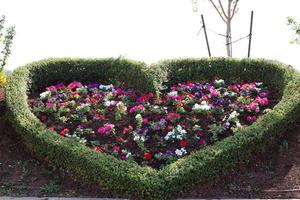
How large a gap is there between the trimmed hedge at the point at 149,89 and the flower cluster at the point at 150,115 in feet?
0.67

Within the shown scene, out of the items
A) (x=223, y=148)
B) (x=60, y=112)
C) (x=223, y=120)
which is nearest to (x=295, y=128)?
(x=223, y=120)

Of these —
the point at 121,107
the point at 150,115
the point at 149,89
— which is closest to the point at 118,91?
the point at 149,89

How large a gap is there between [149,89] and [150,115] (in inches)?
23.9

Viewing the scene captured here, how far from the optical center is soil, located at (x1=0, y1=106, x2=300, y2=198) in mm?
5659

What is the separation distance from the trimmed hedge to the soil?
0.11 m

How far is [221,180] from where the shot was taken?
5805 millimetres

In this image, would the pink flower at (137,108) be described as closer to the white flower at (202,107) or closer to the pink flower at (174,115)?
the pink flower at (174,115)

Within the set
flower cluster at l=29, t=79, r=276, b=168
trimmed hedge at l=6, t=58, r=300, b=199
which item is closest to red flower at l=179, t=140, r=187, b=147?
flower cluster at l=29, t=79, r=276, b=168

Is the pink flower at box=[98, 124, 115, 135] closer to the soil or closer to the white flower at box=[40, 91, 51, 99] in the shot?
the soil

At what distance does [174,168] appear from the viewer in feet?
18.2

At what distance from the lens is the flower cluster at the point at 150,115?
6238 millimetres

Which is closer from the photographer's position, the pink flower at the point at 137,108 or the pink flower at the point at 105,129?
the pink flower at the point at 105,129

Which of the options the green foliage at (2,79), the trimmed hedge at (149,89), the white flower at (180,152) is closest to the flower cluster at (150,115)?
the white flower at (180,152)

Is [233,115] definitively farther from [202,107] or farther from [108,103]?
[108,103]
